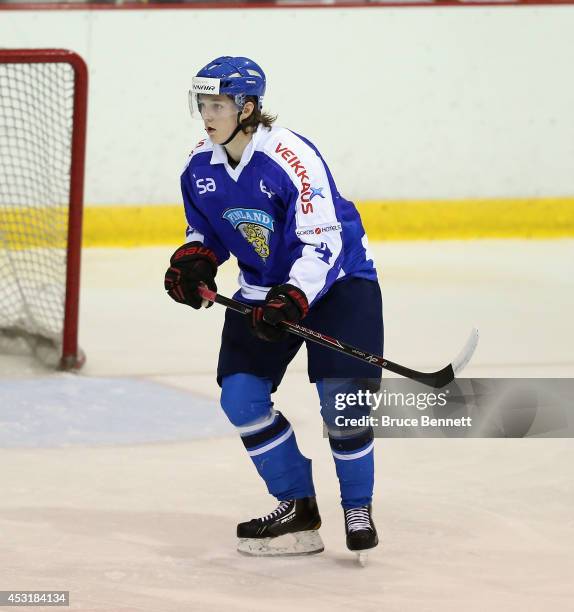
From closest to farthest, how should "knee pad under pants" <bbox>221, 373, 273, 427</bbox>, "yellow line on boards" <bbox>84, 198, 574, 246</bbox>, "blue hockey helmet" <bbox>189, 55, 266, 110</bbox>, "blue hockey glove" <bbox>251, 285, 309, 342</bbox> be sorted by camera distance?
"blue hockey glove" <bbox>251, 285, 309, 342</bbox>
"blue hockey helmet" <bbox>189, 55, 266, 110</bbox>
"knee pad under pants" <bbox>221, 373, 273, 427</bbox>
"yellow line on boards" <bbox>84, 198, 574, 246</bbox>

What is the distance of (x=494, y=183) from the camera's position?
7.90m

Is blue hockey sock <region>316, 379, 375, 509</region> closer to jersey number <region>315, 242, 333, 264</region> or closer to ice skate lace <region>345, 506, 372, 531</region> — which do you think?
ice skate lace <region>345, 506, 372, 531</region>

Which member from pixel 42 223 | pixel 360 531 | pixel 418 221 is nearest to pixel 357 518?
pixel 360 531

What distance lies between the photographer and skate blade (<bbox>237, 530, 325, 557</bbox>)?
10.4 feet

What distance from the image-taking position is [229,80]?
3.04 metres

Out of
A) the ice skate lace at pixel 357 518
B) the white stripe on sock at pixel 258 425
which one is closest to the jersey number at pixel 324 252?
the white stripe on sock at pixel 258 425

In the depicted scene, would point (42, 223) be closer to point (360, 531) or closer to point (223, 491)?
point (223, 491)

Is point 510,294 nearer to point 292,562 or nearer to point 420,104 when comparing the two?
point 420,104

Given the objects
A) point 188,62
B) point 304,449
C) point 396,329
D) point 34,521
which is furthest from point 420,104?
point 34,521

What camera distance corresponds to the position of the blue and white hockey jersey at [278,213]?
118 inches

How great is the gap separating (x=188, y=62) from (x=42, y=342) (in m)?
2.69

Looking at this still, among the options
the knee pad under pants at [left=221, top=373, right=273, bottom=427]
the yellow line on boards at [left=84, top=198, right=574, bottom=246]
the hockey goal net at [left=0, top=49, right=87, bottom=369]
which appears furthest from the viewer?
the yellow line on boards at [left=84, top=198, right=574, bottom=246]

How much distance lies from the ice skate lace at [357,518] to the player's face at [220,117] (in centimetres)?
81

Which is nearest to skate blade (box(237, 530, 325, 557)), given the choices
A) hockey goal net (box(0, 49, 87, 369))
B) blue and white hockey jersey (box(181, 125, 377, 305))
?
blue and white hockey jersey (box(181, 125, 377, 305))
